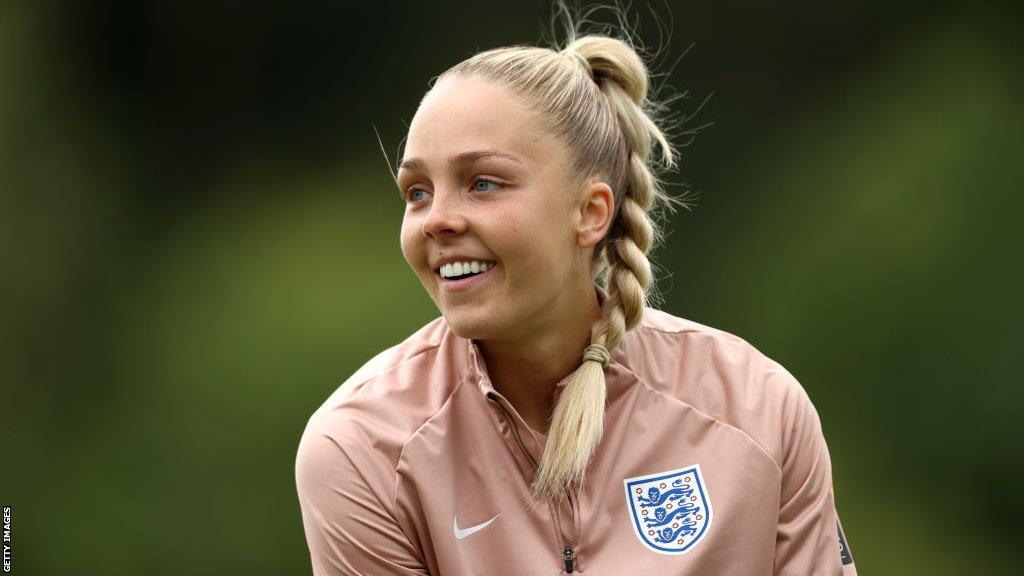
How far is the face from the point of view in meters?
1.50

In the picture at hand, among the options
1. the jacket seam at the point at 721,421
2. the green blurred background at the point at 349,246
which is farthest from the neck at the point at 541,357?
the green blurred background at the point at 349,246

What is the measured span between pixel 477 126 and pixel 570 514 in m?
0.56

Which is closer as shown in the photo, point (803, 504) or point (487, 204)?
point (487, 204)

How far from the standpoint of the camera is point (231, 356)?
3.19m

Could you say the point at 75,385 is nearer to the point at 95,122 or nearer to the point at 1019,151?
the point at 95,122

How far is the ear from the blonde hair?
2 cm

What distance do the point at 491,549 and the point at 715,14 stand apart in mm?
2018

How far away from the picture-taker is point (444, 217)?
1486 mm

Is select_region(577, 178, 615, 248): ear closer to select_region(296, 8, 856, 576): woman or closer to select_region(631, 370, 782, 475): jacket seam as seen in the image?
select_region(296, 8, 856, 576): woman

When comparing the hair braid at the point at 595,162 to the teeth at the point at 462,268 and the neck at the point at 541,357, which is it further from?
the teeth at the point at 462,268

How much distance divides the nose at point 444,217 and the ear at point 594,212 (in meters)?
0.19

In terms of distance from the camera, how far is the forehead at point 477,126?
1506mm

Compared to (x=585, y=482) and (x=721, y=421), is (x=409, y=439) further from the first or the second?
(x=721, y=421)

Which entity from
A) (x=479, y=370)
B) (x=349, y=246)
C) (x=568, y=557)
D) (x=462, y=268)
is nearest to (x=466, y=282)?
(x=462, y=268)
